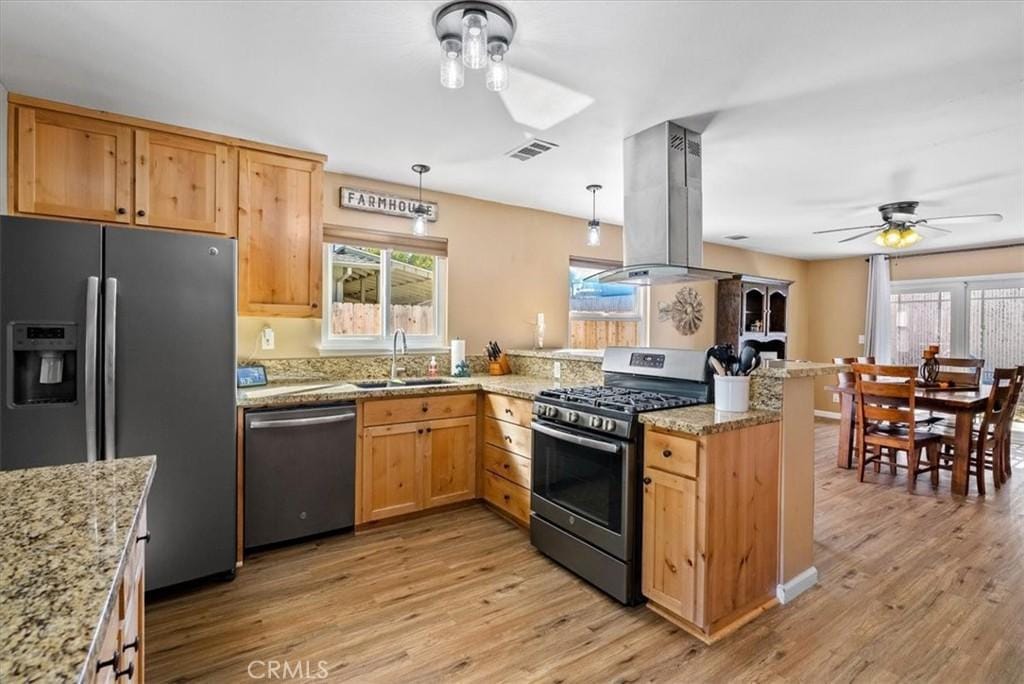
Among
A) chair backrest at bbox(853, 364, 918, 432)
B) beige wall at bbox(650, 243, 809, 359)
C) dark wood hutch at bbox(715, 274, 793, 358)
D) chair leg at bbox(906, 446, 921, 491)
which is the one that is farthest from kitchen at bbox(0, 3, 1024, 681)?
dark wood hutch at bbox(715, 274, 793, 358)

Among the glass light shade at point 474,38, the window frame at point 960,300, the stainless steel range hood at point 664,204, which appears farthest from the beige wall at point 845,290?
the glass light shade at point 474,38

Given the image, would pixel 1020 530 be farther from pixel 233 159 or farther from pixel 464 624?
pixel 233 159

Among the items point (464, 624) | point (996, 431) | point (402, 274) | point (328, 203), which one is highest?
point (328, 203)

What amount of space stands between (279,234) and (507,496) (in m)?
2.23

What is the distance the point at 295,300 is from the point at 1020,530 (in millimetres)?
4915

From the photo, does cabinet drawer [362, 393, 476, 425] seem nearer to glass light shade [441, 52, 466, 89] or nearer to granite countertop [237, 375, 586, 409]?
granite countertop [237, 375, 586, 409]

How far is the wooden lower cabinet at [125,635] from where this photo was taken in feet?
2.51

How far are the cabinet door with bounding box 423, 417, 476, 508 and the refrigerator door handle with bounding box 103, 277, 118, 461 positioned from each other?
1.61m

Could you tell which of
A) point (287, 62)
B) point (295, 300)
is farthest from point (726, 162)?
point (295, 300)

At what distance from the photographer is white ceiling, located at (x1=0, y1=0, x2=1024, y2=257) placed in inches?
70.4

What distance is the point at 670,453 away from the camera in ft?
6.84

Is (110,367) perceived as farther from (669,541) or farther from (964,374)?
(964,374)

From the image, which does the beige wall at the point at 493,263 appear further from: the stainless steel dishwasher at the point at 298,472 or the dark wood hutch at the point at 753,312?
the dark wood hutch at the point at 753,312

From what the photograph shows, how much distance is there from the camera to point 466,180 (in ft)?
12.1
